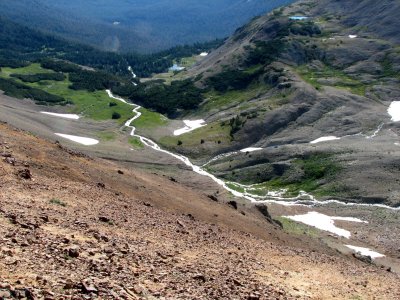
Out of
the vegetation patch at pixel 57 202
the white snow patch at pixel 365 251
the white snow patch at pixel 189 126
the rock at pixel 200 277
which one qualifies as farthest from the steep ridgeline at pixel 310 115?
the rock at pixel 200 277

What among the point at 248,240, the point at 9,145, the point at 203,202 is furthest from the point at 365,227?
the point at 9,145

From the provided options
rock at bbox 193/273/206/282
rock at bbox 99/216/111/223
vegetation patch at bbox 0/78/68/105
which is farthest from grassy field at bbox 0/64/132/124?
rock at bbox 193/273/206/282

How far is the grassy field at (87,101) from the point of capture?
154 metres

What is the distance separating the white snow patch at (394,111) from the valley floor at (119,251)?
317 ft

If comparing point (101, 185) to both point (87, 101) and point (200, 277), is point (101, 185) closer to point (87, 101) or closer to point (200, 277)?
point (200, 277)

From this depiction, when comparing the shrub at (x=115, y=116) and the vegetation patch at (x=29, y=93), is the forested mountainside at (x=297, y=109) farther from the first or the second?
the shrub at (x=115, y=116)

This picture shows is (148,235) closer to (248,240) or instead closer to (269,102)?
(248,240)

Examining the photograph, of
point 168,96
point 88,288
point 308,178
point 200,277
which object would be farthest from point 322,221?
point 168,96

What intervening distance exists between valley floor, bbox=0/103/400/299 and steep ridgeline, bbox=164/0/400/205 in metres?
56.6

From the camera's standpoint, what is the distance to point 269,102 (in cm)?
14712

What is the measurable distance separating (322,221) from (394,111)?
223 feet

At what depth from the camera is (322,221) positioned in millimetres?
77938

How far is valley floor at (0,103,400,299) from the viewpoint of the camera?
17.6 meters

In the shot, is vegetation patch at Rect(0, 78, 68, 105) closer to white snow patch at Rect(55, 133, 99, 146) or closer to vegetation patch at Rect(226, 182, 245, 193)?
white snow patch at Rect(55, 133, 99, 146)
